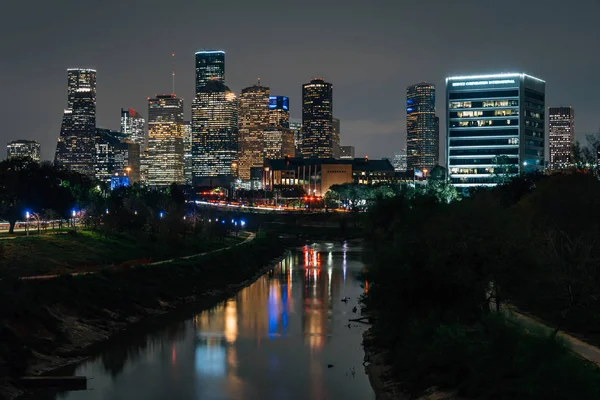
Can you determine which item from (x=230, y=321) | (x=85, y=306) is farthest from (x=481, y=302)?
(x=85, y=306)

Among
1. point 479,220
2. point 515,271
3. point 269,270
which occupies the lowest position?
point 269,270

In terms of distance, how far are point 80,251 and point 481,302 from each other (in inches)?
2055

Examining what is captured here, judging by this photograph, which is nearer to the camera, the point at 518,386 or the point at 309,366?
the point at 518,386

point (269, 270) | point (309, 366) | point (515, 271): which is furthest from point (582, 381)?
point (269, 270)

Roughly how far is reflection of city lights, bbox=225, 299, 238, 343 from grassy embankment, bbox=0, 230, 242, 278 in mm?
13105

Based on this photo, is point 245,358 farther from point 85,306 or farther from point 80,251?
point 80,251

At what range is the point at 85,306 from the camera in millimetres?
55750

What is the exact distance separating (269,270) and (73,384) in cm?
6653

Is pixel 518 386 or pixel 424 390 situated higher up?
pixel 518 386

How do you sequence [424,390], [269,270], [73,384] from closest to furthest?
[424,390], [73,384], [269,270]

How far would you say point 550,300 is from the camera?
165ft

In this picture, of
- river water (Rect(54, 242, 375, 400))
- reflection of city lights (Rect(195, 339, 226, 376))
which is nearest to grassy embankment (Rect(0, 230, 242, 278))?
river water (Rect(54, 242, 375, 400))

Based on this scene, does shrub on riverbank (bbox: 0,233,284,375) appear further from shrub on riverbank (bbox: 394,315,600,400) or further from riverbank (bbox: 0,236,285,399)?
shrub on riverbank (bbox: 394,315,600,400)

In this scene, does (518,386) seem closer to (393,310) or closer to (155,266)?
(393,310)
